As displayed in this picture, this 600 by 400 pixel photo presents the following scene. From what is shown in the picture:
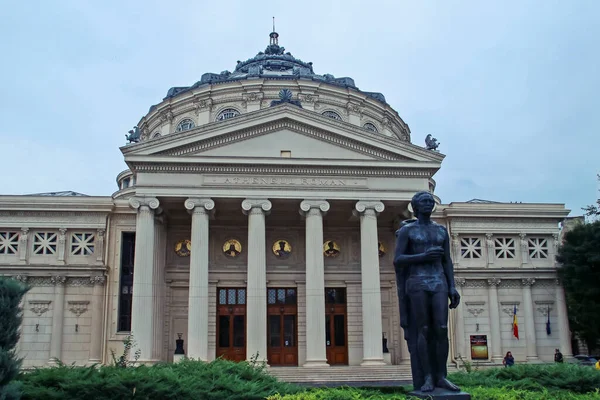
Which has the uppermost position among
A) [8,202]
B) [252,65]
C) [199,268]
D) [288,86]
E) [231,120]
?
[252,65]

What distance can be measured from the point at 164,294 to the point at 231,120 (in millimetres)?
10800

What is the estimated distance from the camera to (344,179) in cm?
3338

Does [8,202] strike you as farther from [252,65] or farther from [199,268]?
[252,65]

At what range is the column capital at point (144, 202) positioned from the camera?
31.9m

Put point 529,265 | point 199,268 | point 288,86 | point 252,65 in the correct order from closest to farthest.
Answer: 1. point 199,268
2. point 529,265
3. point 288,86
4. point 252,65

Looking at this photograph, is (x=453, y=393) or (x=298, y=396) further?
(x=298, y=396)

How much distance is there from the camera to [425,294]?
1030 cm

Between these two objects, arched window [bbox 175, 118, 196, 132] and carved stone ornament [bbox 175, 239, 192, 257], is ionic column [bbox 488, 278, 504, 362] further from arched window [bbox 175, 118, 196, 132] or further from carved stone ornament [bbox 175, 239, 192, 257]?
arched window [bbox 175, 118, 196, 132]

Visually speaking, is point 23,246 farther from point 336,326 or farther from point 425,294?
point 425,294

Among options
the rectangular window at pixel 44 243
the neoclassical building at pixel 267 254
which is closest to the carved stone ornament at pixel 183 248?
the neoclassical building at pixel 267 254

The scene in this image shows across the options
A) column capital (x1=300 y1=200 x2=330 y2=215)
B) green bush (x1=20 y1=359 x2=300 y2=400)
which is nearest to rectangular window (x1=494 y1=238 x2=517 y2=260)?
column capital (x1=300 y1=200 x2=330 y2=215)

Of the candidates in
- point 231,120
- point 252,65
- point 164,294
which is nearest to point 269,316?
point 164,294

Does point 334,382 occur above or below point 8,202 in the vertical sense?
below

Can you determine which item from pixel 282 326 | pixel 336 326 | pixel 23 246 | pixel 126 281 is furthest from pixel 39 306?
pixel 336 326
